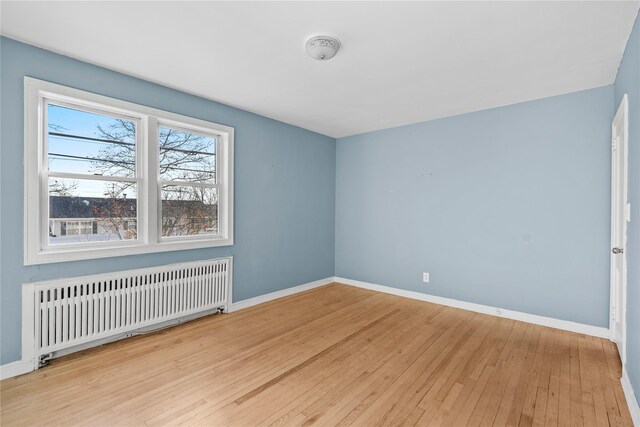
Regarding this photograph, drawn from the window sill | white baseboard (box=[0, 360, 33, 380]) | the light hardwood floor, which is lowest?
the light hardwood floor

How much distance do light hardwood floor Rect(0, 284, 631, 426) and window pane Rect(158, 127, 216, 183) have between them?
175 cm

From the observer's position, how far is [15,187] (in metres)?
2.32

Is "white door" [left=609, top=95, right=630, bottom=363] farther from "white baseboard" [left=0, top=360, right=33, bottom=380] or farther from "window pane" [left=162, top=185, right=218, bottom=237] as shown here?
"white baseboard" [left=0, top=360, right=33, bottom=380]

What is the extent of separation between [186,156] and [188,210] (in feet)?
2.15

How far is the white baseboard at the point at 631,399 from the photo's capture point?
1799 mm

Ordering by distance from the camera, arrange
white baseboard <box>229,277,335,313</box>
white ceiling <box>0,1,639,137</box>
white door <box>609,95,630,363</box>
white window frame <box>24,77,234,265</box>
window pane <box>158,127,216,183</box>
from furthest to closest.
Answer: white baseboard <box>229,277,335,313</box>
window pane <box>158,127,216,183</box>
white door <box>609,95,630,363</box>
white window frame <box>24,77,234,265</box>
white ceiling <box>0,1,639,137</box>

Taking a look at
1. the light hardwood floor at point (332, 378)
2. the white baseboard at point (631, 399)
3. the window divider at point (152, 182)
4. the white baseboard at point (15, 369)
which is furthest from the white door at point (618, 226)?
the white baseboard at point (15, 369)

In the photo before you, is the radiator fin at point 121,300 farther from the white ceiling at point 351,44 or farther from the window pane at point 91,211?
the white ceiling at point 351,44

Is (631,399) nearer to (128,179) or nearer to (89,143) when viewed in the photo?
(128,179)

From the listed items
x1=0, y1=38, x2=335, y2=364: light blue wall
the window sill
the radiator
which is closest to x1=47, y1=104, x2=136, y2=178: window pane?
x1=0, y1=38, x2=335, y2=364: light blue wall

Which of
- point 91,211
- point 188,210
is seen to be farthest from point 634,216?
point 91,211

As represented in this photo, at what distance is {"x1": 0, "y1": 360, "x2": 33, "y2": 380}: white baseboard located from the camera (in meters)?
2.25

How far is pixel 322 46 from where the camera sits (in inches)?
89.5

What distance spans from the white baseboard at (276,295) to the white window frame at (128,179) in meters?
0.84
